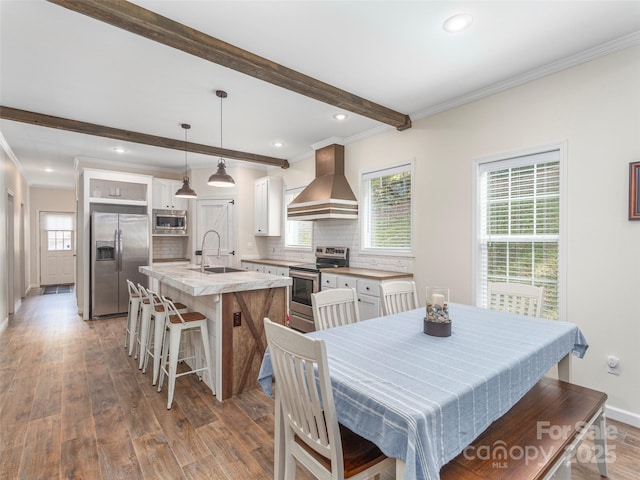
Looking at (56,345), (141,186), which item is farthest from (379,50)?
(141,186)

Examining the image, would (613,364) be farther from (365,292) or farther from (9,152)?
(9,152)

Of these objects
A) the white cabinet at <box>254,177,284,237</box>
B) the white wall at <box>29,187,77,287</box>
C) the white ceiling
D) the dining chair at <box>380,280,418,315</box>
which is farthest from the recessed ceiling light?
the white wall at <box>29,187,77,287</box>

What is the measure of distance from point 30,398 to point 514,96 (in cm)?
493

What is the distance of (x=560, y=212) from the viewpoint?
8.66 ft

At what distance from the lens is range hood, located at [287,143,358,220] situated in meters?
4.36

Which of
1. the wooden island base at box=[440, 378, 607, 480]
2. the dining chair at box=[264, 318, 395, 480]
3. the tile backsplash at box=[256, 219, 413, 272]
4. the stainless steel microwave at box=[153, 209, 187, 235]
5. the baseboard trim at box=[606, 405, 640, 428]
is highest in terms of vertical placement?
the stainless steel microwave at box=[153, 209, 187, 235]

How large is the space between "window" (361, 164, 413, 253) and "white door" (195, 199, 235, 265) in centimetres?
293

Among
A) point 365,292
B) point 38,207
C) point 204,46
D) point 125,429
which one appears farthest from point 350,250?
point 38,207

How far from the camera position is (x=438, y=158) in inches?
139

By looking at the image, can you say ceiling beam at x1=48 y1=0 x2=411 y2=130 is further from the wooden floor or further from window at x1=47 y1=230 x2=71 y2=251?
window at x1=47 y1=230 x2=71 y2=251

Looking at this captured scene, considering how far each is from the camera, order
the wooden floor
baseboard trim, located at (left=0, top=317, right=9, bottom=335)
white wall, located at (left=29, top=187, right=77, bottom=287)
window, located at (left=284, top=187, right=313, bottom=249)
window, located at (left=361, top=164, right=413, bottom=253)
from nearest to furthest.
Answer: the wooden floor → window, located at (left=361, top=164, right=413, bottom=253) → baseboard trim, located at (left=0, top=317, right=9, bottom=335) → window, located at (left=284, top=187, right=313, bottom=249) → white wall, located at (left=29, top=187, right=77, bottom=287)

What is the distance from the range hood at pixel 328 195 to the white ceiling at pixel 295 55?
0.69 m

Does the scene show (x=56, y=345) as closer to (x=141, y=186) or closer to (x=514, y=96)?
(x=141, y=186)

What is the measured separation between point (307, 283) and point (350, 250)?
2.63 ft
